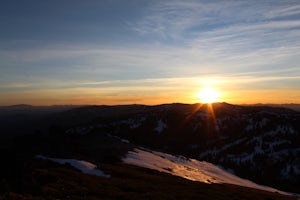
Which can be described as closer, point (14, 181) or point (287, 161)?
point (14, 181)

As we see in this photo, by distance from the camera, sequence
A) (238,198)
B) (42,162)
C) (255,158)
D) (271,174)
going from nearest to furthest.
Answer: (238,198)
(42,162)
(271,174)
(255,158)

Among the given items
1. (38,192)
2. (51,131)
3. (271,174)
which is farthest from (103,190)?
(271,174)

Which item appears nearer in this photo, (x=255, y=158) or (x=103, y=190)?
(x=103, y=190)

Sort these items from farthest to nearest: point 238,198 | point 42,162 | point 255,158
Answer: point 255,158, point 42,162, point 238,198

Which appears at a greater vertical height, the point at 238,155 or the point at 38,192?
the point at 38,192

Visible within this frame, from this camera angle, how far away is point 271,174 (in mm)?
171500

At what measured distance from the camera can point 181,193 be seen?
119 ft

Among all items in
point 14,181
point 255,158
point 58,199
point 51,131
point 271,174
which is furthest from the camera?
point 255,158

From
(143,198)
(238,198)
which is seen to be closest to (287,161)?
(238,198)

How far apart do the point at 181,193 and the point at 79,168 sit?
1660cm

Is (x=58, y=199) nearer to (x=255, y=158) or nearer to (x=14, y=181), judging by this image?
(x=14, y=181)

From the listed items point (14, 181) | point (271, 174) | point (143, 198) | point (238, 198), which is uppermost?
point (14, 181)

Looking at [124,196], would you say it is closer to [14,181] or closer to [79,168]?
[14,181]

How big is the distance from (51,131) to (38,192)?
2439 inches
